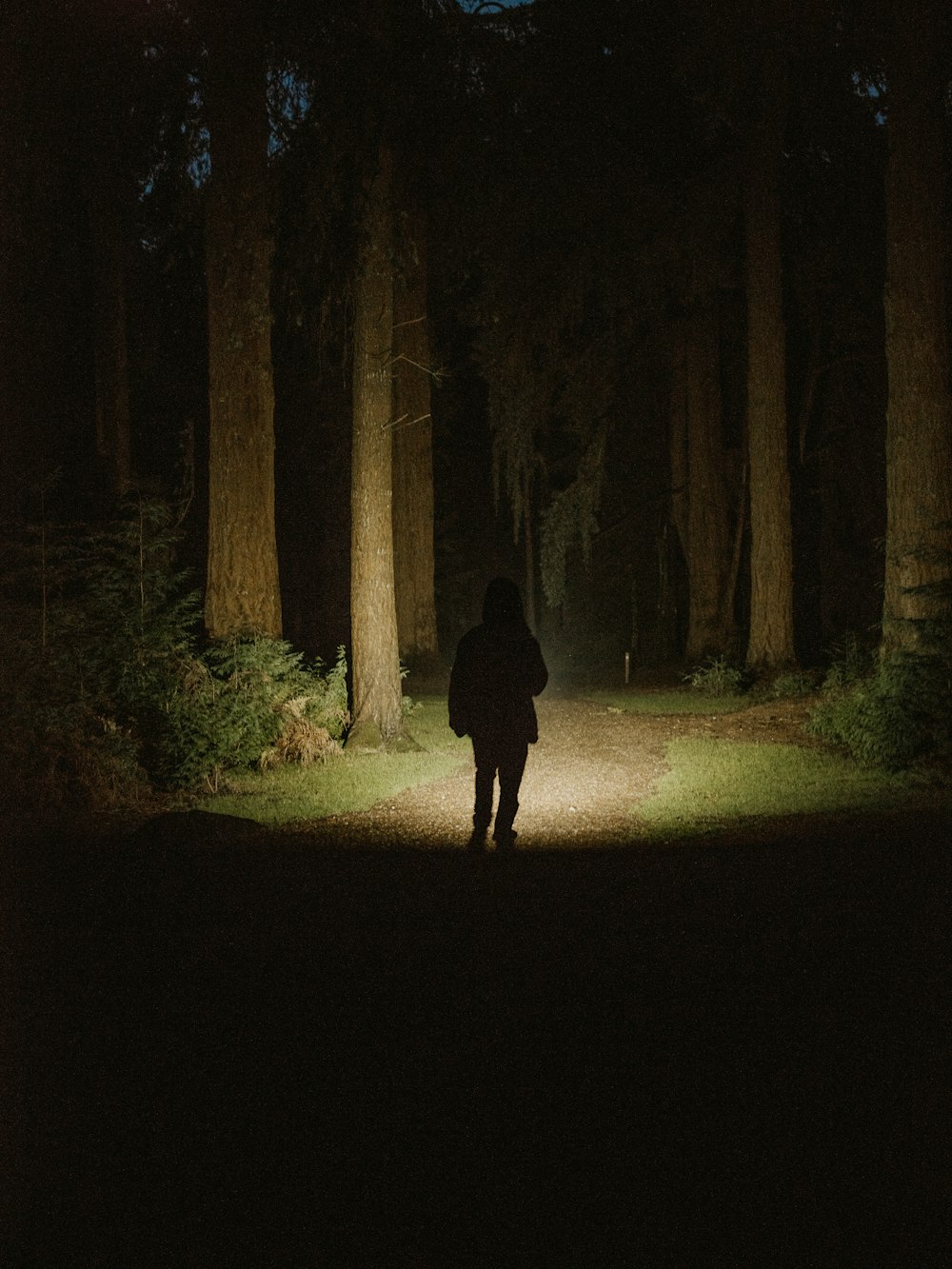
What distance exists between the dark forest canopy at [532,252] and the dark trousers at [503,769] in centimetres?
604

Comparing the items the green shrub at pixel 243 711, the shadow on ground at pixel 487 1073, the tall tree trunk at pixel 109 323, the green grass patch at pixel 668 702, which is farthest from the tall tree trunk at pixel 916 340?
the tall tree trunk at pixel 109 323

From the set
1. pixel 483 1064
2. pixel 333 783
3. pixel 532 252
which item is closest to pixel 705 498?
pixel 532 252

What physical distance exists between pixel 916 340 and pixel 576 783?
6737mm

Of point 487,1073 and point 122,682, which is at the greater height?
point 122,682

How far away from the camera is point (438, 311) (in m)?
27.1

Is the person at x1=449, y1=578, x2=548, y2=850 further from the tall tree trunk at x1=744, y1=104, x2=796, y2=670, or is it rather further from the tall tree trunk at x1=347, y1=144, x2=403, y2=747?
the tall tree trunk at x1=744, y1=104, x2=796, y2=670

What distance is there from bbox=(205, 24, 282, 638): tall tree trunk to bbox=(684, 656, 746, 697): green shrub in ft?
27.7

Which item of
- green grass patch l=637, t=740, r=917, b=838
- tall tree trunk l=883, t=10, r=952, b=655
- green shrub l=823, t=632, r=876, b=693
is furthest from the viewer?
green shrub l=823, t=632, r=876, b=693

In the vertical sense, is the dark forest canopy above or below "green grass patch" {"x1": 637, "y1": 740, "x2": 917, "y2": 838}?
above

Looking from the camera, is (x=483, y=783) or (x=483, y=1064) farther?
(x=483, y=783)

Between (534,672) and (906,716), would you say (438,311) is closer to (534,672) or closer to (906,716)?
(906,716)

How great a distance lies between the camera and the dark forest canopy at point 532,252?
1280 centimetres

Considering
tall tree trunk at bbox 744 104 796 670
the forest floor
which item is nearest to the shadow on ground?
the forest floor

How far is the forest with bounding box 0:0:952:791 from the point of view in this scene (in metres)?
12.4
